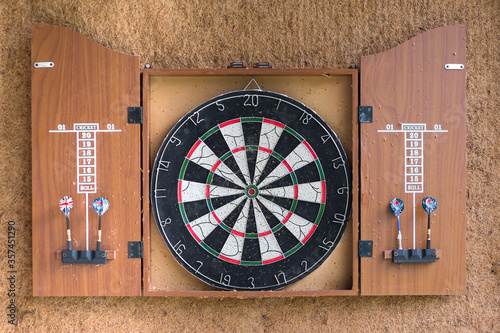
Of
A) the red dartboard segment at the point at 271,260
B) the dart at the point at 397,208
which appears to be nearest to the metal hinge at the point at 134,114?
the red dartboard segment at the point at 271,260

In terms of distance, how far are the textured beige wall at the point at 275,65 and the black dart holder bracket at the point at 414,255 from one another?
25cm

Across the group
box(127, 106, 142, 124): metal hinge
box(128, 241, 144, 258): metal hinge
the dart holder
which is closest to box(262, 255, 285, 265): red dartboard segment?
the dart holder

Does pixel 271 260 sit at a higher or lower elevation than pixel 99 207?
lower

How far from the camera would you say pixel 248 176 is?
7.06 ft

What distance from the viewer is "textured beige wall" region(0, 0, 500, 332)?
7.24 ft

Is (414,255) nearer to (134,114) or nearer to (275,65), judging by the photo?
(275,65)

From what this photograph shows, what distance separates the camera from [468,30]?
223cm

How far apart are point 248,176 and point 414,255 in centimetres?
86

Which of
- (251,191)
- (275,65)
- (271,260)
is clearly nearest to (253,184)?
(251,191)

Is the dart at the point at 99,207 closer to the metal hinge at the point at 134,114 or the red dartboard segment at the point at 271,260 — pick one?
the metal hinge at the point at 134,114

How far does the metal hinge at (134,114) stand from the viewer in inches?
83.6

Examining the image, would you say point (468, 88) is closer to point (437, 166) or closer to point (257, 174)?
point (437, 166)

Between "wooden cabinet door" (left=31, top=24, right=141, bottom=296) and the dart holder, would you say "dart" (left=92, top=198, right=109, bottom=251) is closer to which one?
"wooden cabinet door" (left=31, top=24, right=141, bottom=296)

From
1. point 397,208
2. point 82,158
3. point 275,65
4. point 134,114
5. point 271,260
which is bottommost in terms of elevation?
point 271,260
